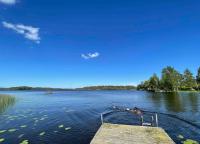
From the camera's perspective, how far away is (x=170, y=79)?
140375 millimetres

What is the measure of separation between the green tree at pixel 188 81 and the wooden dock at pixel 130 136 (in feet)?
442

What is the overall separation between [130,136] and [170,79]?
430 ft

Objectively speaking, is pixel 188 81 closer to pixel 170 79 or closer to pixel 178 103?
pixel 170 79

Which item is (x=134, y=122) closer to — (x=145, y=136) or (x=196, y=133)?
(x=196, y=133)

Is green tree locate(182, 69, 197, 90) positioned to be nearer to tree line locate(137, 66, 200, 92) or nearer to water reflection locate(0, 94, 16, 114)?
tree line locate(137, 66, 200, 92)

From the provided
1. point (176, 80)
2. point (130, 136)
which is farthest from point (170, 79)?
point (130, 136)

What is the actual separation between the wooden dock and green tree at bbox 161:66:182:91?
127784mm

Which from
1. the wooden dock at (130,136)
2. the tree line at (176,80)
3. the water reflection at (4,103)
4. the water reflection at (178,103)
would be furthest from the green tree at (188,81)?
the wooden dock at (130,136)

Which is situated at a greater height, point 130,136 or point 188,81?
point 188,81

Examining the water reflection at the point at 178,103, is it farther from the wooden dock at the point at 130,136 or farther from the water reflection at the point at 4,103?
the water reflection at the point at 4,103

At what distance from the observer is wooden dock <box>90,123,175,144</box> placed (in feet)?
54.8

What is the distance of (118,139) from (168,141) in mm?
4219

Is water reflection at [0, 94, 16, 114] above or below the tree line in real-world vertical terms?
below

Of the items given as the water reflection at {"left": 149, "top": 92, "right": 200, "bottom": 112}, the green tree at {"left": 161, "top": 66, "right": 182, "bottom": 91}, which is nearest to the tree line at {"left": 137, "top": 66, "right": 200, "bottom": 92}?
the green tree at {"left": 161, "top": 66, "right": 182, "bottom": 91}
